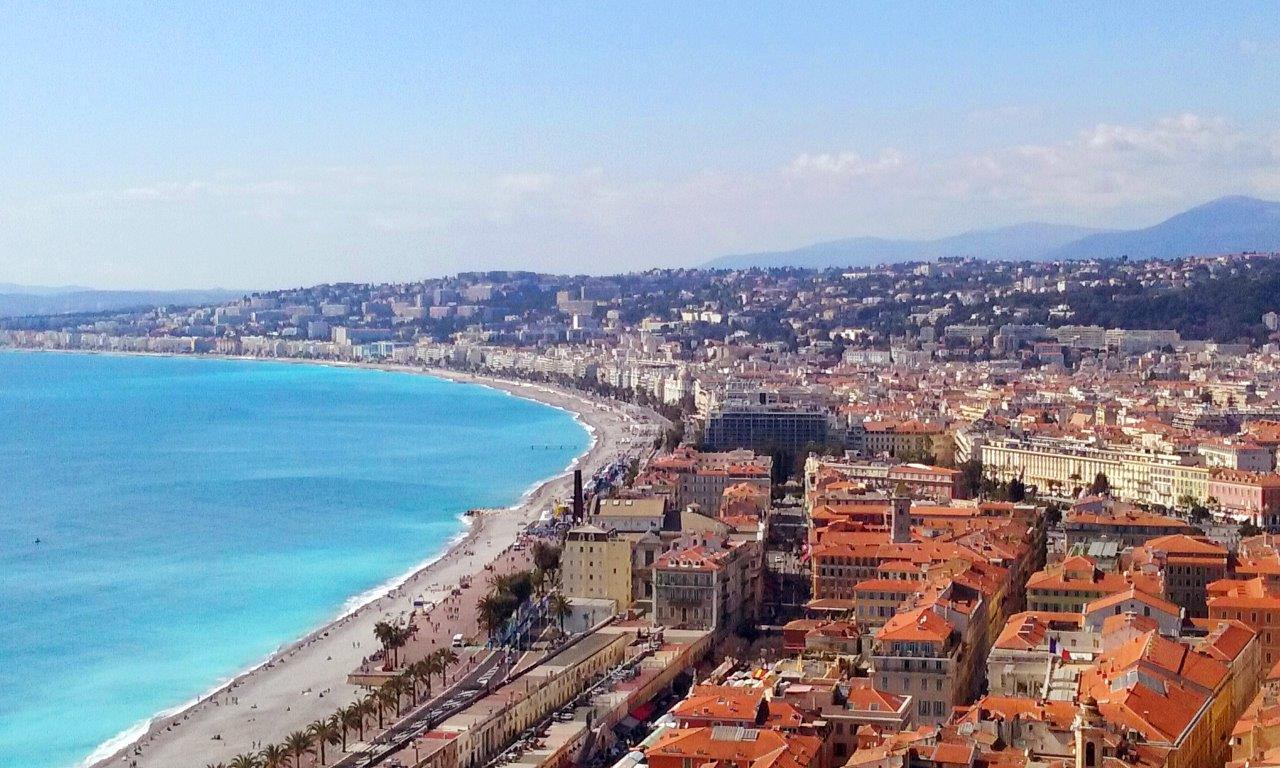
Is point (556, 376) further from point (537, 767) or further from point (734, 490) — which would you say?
point (537, 767)

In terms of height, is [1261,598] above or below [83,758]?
above

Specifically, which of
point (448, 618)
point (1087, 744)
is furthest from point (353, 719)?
point (1087, 744)

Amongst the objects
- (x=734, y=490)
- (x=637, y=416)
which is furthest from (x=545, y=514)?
(x=637, y=416)

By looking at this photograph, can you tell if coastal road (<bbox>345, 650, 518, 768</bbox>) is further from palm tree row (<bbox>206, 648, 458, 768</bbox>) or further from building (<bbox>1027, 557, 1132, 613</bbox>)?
building (<bbox>1027, 557, 1132, 613</bbox>)

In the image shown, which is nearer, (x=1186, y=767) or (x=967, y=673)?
(x=1186, y=767)

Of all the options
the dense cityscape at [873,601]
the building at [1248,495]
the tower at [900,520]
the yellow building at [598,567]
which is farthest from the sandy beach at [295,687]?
the building at [1248,495]

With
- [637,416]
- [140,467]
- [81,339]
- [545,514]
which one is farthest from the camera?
[81,339]
